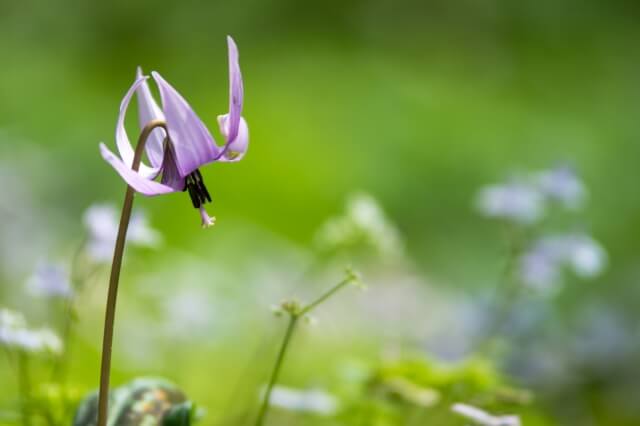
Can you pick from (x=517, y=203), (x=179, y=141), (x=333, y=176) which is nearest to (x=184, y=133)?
(x=179, y=141)

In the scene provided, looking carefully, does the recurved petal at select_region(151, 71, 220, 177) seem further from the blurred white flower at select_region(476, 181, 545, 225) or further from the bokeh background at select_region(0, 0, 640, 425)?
the blurred white flower at select_region(476, 181, 545, 225)

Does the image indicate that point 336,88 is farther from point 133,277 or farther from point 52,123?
point 133,277

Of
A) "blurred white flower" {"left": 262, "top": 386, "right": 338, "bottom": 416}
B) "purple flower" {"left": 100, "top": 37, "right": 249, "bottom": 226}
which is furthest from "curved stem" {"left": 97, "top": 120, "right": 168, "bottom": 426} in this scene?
"blurred white flower" {"left": 262, "top": 386, "right": 338, "bottom": 416}

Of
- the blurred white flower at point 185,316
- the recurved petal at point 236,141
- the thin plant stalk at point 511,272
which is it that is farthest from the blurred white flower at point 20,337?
the thin plant stalk at point 511,272

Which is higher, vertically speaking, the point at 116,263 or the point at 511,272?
the point at 511,272

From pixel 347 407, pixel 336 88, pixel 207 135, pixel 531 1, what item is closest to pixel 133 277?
pixel 347 407

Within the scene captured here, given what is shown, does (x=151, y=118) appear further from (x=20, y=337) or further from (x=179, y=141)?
(x=20, y=337)

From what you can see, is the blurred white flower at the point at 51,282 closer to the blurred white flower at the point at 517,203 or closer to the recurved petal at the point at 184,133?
the recurved petal at the point at 184,133
